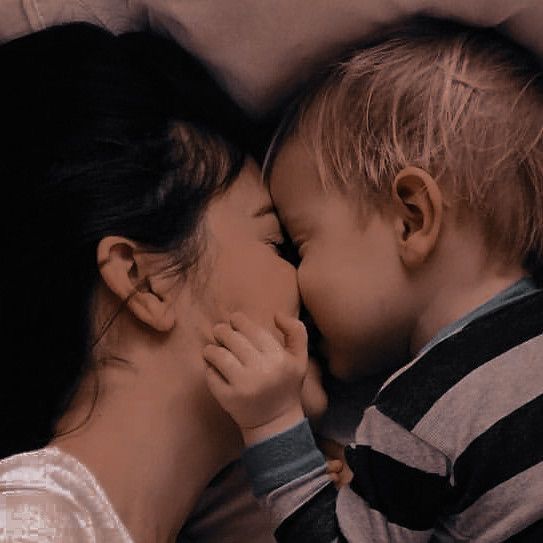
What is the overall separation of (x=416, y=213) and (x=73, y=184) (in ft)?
1.00

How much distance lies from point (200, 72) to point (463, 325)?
1.14 ft

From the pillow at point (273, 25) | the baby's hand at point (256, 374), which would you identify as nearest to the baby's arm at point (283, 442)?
the baby's hand at point (256, 374)

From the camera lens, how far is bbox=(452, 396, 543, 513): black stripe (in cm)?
78

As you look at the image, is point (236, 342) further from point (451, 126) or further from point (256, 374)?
point (451, 126)

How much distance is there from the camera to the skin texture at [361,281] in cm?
86

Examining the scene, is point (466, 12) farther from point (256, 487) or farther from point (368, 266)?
point (256, 487)

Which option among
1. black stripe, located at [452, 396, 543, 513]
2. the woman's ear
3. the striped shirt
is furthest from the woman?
black stripe, located at [452, 396, 543, 513]

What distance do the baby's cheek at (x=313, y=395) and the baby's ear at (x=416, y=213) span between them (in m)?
0.15

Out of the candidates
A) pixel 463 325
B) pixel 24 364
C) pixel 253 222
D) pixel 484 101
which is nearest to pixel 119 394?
pixel 24 364

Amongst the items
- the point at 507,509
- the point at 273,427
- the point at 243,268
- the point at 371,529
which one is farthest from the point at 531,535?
the point at 243,268

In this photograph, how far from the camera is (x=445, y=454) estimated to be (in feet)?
2.65

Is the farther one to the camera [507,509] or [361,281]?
[361,281]

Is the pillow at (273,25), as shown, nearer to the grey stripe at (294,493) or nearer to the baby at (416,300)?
the baby at (416,300)

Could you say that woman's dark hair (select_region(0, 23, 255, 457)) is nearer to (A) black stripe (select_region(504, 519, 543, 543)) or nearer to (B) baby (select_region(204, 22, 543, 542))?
(B) baby (select_region(204, 22, 543, 542))
